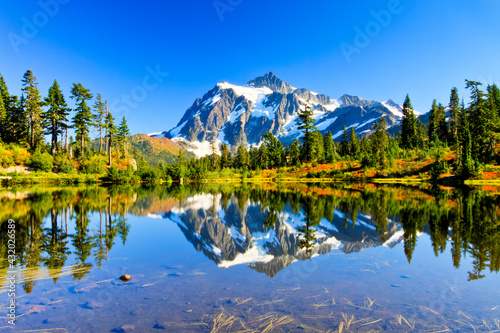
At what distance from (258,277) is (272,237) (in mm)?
4949

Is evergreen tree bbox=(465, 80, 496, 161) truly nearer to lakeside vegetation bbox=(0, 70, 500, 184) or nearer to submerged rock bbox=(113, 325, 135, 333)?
lakeside vegetation bbox=(0, 70, 500, 184)

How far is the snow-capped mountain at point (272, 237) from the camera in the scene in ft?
30.9

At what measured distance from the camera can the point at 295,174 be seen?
74438mm

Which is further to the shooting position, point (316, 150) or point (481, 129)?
point (316, 150)

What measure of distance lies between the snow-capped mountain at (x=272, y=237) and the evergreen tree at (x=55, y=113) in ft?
178

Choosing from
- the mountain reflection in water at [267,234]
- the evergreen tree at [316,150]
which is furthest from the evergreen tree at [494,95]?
the mountain reflection in water at [267,234]

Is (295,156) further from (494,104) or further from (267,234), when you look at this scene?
(267,234)

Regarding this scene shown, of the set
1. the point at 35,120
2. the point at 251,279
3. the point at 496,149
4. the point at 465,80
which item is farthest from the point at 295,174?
the point at 251,279

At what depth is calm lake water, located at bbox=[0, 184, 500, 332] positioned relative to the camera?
16.8 ft

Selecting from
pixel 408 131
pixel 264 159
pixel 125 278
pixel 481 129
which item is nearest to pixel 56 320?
Answer: pixel 125 278

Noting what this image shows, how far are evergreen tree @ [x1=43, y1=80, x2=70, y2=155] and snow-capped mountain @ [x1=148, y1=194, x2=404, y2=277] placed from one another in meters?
54.1

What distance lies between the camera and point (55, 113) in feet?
190

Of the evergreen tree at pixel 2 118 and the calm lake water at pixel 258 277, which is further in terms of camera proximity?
the evergreen tree at pixel 2 118

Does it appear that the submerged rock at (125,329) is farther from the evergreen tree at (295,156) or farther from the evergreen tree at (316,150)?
the evergreen tree at (316,150)
